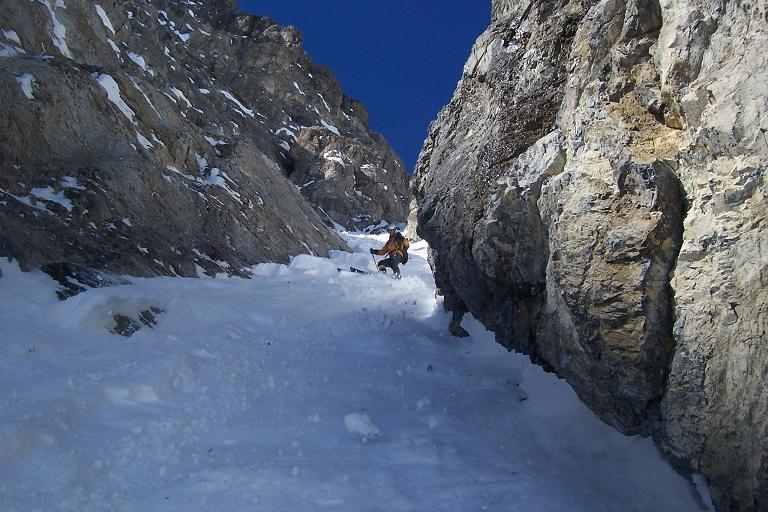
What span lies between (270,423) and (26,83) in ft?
45.8

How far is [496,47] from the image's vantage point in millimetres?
10461

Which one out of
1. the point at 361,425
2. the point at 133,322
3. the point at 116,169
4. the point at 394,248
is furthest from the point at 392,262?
the point at 361,425

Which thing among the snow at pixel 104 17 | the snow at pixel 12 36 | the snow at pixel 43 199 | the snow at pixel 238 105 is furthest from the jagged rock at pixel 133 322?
the snow at pixel 238 105

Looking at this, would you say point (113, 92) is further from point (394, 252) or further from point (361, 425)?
point (361, 425)

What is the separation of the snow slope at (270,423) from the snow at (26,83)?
8.06m

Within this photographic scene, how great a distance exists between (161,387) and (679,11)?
734cm

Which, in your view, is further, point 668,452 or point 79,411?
point 79,411

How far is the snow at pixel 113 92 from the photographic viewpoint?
724 inches

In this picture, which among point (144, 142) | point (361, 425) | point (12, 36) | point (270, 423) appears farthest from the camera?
point (144, 142)

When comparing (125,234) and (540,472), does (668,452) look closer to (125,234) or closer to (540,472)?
(540,472)

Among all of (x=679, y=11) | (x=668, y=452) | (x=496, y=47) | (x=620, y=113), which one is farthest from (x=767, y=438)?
(x=496, y=47)

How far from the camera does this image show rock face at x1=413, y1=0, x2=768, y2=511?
4.43m

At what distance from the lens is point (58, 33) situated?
21.0 meters

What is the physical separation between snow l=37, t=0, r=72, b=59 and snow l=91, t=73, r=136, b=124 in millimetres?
3386
